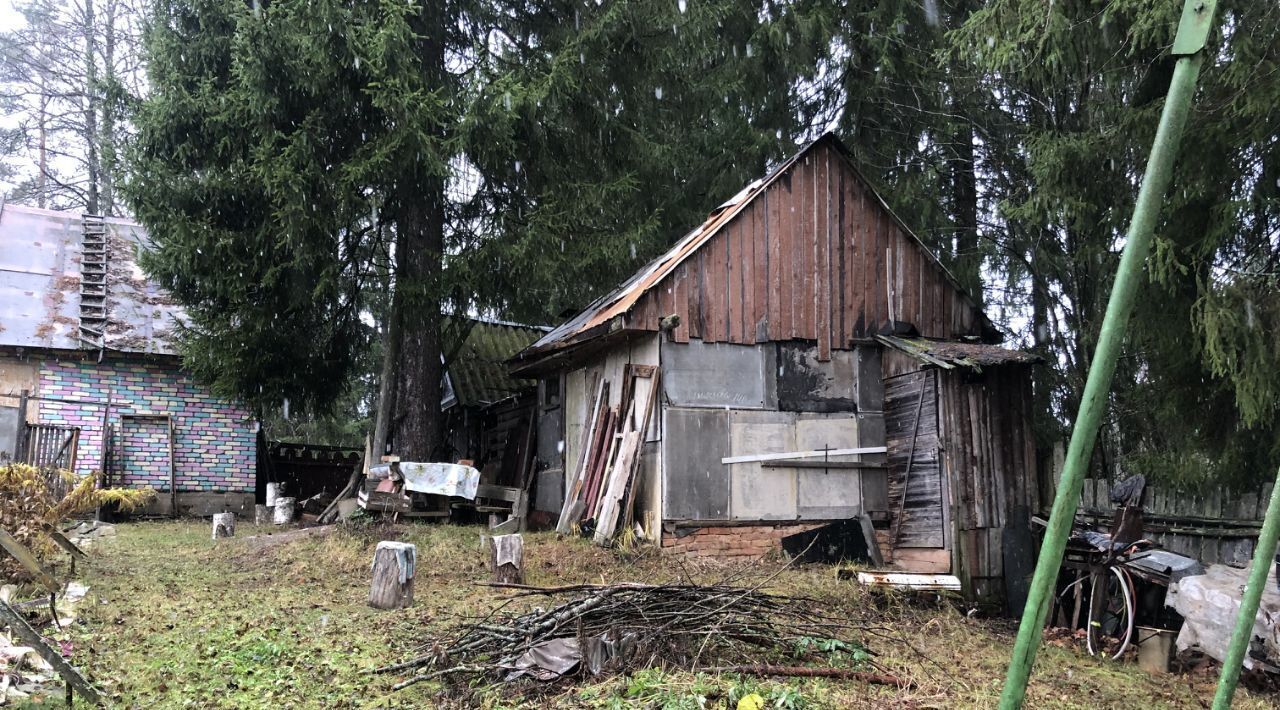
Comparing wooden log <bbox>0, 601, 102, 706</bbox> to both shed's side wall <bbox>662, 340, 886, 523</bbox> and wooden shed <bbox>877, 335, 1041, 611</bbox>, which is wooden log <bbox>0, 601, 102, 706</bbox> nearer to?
shed's side wall <bbox>662, 340, 886, 523</bbox>

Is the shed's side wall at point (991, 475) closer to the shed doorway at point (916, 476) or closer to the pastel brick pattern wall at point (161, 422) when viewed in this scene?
the shed doorway at point (916, 476)

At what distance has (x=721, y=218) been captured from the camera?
12219mm

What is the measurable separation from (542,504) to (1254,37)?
39.2 ft

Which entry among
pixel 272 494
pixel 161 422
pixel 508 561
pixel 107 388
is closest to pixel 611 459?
pixel 508 561

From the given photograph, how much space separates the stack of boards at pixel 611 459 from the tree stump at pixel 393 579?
12.3 feet

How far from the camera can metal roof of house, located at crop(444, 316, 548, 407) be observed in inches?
768

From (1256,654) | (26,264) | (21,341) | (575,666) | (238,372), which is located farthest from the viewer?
(26,264)

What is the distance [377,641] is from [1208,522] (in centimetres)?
852

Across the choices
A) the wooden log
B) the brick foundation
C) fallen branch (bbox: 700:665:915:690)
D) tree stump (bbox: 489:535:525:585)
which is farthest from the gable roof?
the wooden log

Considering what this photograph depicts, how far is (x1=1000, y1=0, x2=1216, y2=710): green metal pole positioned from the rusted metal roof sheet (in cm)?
849

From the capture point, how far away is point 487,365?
814 inches

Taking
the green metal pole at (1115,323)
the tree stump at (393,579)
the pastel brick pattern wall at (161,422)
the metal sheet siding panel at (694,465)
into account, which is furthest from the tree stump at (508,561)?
the pastel brick pattern wall at (161,422)

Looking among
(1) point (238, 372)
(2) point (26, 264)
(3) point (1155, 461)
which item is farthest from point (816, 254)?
(2) point (26, 264)

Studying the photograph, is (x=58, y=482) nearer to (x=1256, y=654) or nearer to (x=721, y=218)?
(x=721, y=218)
